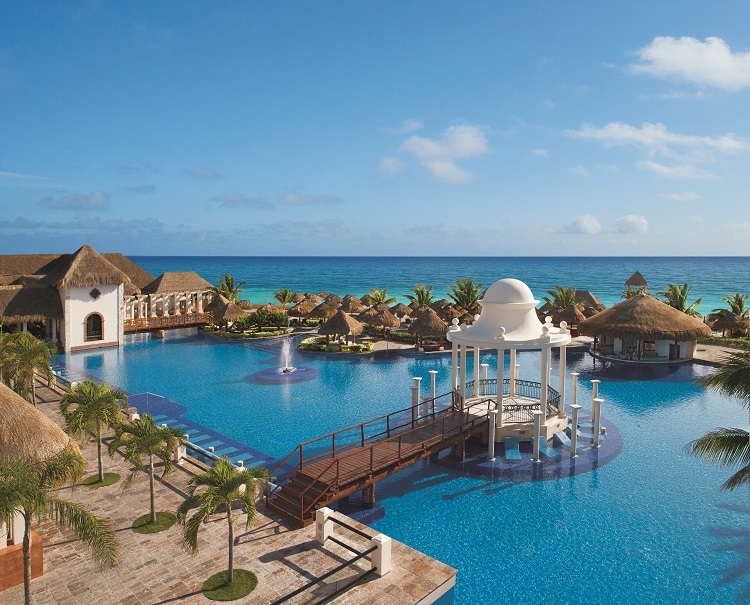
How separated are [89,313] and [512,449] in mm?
26398

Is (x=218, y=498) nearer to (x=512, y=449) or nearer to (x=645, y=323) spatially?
(x=512, y=449)

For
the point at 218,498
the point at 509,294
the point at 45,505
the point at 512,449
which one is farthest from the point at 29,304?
the point at 45,505

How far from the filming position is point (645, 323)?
28641 mm

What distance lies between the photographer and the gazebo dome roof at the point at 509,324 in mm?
16141

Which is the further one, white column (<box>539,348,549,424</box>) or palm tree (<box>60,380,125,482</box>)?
white column (<box>539,348,549,424</box>)

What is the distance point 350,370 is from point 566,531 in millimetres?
16448

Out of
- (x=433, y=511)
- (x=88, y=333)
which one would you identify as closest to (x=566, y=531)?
(x=433, y=511)

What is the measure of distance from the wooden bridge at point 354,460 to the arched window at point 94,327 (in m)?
21.9

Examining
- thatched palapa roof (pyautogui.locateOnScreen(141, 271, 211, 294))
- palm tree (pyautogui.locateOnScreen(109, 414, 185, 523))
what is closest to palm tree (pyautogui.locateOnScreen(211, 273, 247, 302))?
thatched palapa roof (pyautogui.locateOnScreen(141, 271, 211, 294))

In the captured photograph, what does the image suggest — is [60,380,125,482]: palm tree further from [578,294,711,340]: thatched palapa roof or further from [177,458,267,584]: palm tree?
[578,294,711,340]: thatched palapa roof

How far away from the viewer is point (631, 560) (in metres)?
10.8

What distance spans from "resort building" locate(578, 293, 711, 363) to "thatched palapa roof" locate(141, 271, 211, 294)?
96.6ft

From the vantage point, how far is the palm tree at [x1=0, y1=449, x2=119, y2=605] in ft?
22.6

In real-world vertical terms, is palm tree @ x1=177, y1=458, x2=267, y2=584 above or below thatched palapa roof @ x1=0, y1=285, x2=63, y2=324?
below
